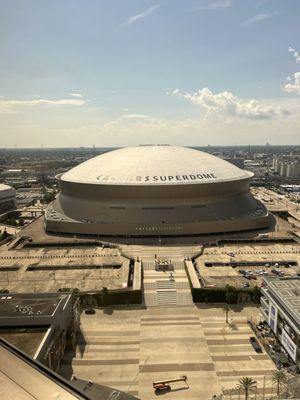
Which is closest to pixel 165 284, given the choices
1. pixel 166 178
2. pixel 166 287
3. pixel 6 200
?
pixel 166 287

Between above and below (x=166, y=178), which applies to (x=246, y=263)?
below

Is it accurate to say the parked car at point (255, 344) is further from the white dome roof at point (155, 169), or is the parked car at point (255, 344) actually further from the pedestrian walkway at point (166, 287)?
the white dome roof at point (155, 169)

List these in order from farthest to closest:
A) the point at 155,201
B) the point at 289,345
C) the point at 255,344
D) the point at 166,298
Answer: the point at 155,201 < the point at 166,298 < the point at 255,344 < the point at 289,345

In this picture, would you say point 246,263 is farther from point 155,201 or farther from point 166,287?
point 155,201

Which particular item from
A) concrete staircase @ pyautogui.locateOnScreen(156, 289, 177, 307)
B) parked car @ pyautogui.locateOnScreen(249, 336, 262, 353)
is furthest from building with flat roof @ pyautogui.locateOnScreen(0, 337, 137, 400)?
concrete staircase @ pyautogui.locateOnScreen(156, 289, 177, 307)

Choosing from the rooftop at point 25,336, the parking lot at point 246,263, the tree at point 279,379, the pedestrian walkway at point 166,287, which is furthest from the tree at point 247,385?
the parking lot at point 246,263

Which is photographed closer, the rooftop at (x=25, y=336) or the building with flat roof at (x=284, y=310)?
the rooftop at (x=25, y=336)
